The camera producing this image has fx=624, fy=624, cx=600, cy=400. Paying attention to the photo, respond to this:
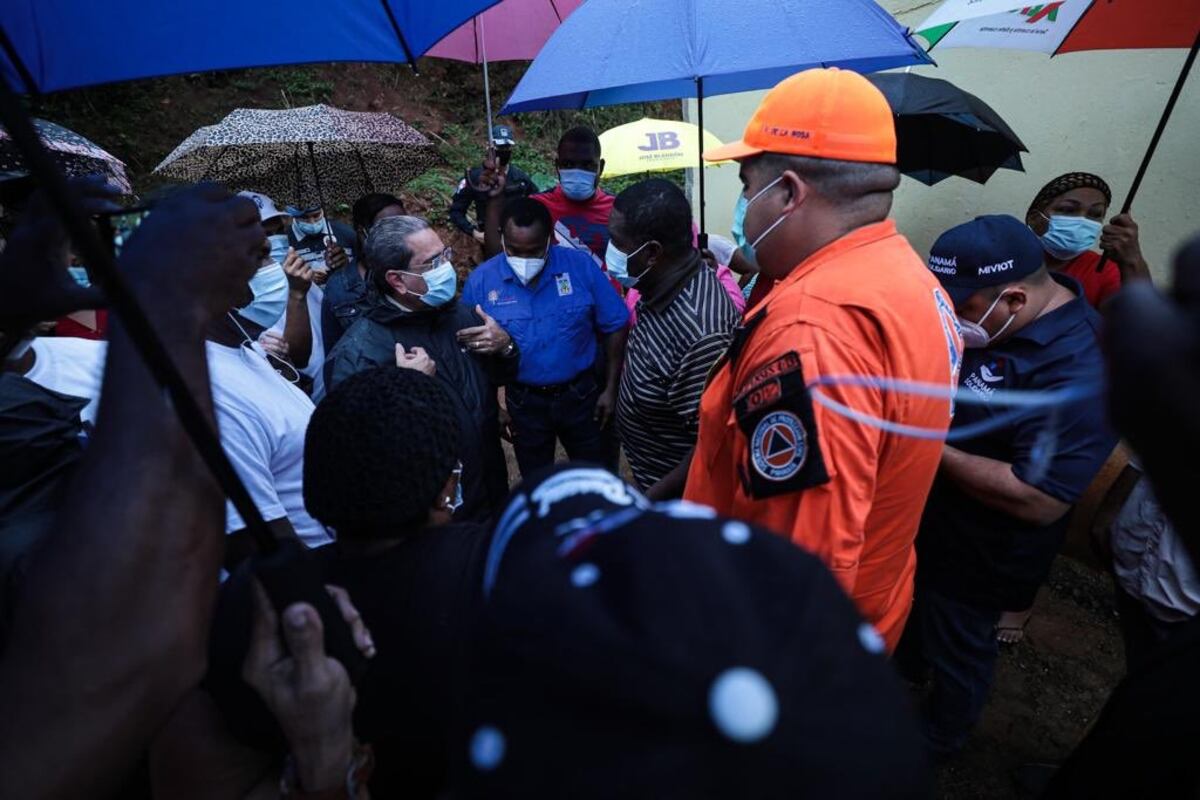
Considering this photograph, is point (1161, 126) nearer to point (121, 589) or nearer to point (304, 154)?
point (121, 589)

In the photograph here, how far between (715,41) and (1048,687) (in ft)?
11.8

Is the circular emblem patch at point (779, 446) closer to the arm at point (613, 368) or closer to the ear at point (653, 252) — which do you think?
the ear at point (653, 252)

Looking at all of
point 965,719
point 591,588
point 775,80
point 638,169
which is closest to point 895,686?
point 591,588

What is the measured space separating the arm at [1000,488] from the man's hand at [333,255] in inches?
172

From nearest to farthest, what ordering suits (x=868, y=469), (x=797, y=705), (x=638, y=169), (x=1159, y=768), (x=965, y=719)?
(x=797, y=705) < (x=1159, y=768) < (x=868, y=469) < (x=965, y=719) < (x=638, y=169)

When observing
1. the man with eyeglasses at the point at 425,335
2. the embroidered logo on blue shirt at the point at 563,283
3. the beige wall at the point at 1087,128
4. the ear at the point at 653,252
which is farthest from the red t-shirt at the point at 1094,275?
the man with eyeglasses at the point at 425,335

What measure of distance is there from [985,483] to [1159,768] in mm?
1393

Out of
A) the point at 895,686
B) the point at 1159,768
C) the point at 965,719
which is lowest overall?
the point at 965,719

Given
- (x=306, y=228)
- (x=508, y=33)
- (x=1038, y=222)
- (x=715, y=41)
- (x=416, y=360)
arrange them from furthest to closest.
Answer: (x=508, y=33), (x=306, y=228), (x=1038, y=222), (x=416, y=360), (x=715, y=41)

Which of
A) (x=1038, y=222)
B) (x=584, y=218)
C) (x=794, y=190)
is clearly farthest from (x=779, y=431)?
(x=584, y=218)

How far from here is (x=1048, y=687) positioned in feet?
10.8

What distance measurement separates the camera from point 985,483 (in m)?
2.26

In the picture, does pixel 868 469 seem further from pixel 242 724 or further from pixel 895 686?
pixel 242 724

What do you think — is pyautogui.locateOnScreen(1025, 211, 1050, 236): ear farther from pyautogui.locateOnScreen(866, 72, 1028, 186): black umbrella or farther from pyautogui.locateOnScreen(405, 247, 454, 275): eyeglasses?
pyautogui.locateOnScreen(405, 247, 454, 275): eyeglasses
